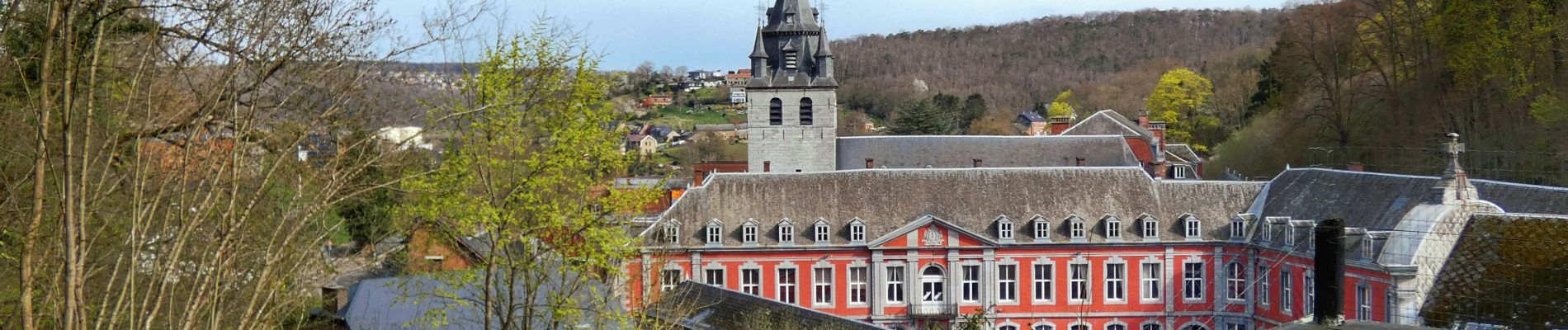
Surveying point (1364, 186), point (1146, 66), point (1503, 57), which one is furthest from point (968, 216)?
point (1146, 66)

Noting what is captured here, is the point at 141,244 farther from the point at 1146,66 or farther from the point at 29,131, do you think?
the point at 1146,66

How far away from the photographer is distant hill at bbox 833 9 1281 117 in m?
105

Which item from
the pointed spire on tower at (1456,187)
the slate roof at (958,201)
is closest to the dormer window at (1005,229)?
the slate roof at (958,201)

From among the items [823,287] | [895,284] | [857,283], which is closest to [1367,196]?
[895,284]

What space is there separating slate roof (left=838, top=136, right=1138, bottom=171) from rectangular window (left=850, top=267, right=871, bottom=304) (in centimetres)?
1041

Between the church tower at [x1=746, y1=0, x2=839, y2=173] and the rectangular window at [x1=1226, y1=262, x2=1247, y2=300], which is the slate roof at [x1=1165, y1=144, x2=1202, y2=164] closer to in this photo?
the church tower at [x1=746, y1=0, x2=839, y2=173]

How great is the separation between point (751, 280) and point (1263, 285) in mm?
11748

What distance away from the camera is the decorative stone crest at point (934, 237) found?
37594 millimetres

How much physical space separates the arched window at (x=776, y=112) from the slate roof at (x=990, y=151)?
2.58m

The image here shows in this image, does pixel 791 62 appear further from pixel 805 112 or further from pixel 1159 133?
pixel 1159 133

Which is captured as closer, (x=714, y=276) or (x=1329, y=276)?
(x=1329, y=276)

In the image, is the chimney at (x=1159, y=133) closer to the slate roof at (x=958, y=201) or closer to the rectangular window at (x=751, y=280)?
the slate roof at (x=958, y=201)

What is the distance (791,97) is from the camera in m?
46.3

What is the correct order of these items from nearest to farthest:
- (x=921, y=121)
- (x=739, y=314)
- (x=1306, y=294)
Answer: (x=739, y=314)
(x=1306, y=294)
(x=921, y=121)
